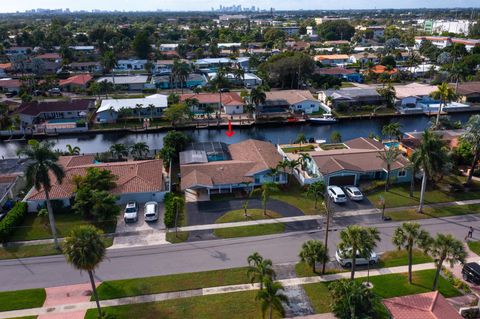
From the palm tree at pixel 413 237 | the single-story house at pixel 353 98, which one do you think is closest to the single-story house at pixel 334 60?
the single-story house at pixel 353 98

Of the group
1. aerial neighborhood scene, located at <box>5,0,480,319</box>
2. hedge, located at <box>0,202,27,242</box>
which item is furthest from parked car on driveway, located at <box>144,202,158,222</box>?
hedge, located at <box>0,202,27,242</box>

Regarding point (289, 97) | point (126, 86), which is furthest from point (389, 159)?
point (126, 86)

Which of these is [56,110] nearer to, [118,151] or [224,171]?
[118,151]

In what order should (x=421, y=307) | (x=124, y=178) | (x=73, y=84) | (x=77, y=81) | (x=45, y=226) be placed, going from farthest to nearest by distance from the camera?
1. (x=77, y=81)
2. (x=73, y=84)
3. (x=124, y=178)
4. (x=45, y=226)
5. (x=421, y=307)

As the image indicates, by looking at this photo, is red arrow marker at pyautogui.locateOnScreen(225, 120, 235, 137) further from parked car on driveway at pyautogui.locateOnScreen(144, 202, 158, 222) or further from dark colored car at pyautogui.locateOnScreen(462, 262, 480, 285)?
dark colored car at pyautogui.locateOnScreen(462, 262, 480, 285)

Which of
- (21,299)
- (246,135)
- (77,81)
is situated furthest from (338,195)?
(77,81)

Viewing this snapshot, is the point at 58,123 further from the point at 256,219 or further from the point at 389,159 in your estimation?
the point at 389,159
